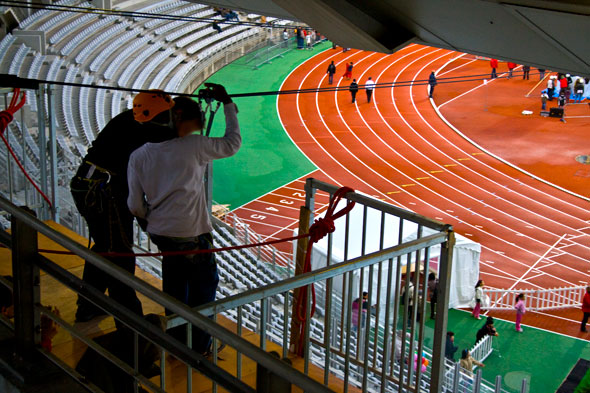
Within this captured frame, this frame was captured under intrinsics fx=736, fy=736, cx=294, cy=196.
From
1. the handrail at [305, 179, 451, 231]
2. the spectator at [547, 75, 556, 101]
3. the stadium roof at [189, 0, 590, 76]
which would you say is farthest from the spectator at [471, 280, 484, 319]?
the spectator at [547, 75, 556, 101]

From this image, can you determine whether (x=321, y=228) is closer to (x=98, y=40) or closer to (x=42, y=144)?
(x=42, y=144)

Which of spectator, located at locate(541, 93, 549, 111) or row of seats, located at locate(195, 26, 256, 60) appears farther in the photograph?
row of seats, located at locate(195, 26, 256, 60)

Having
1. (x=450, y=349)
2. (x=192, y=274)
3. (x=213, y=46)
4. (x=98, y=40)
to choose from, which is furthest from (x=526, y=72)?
(x=192, y=274)

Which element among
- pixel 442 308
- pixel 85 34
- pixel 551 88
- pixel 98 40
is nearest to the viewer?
pixel 442 308

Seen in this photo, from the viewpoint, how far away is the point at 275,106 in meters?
29.3

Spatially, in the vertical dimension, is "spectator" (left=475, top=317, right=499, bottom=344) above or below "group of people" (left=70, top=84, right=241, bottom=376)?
below

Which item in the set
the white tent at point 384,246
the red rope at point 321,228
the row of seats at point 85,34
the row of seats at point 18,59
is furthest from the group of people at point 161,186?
the row of seats at point 85,34

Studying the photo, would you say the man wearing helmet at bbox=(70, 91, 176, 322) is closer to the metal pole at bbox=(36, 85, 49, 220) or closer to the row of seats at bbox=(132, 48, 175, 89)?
the metal pole at bbox=(36, 85, 49, 220)

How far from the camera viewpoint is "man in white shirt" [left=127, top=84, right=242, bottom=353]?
3979 mm

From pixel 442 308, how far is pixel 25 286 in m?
2.17

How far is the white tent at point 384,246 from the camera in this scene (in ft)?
42.1

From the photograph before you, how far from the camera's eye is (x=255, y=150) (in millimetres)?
24578

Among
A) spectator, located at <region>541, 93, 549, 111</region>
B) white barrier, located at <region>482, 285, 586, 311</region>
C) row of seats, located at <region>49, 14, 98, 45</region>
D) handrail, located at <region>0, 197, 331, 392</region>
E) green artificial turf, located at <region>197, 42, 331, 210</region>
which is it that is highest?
row of seats, located at <region>49, 14, 98, 45</region>

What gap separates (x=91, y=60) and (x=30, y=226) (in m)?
22.7
